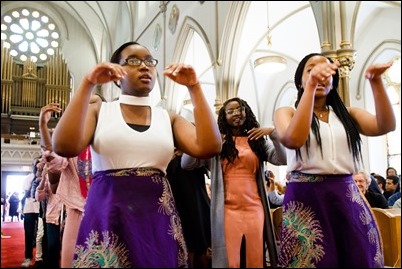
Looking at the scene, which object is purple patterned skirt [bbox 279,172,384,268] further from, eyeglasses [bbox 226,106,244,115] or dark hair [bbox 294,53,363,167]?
eyeglasses [bbox 226,106,244,115]

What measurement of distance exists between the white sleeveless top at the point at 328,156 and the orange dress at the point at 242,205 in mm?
911

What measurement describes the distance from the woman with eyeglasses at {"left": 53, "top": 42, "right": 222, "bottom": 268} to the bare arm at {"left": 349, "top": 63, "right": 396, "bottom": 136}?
51cm

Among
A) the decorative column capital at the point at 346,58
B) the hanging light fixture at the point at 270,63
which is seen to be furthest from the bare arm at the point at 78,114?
the hanging light fixture at the point at 270,63

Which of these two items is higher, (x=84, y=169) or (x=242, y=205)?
(x=84, y=169)

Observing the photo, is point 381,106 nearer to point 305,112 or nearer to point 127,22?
point 305,112

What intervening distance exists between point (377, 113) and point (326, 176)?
0.28 meters

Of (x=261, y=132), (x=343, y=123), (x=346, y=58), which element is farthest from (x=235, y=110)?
(x=346, y=58)

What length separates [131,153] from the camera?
1251 millimetres

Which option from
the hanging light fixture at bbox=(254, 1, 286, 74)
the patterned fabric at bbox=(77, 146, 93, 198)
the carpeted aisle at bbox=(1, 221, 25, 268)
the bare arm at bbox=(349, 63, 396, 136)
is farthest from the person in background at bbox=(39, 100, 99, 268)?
the hanging light fixture at bbox=(254, 1, 286, 74)

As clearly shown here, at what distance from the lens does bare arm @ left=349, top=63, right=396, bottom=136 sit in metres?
1.32

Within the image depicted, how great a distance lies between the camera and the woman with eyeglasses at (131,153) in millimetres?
1159

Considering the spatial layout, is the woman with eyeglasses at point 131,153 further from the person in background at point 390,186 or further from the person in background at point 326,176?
the person in background at point 390,186

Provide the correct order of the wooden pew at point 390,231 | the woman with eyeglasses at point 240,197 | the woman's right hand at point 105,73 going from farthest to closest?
the woman with eyeglasses at point 240,197 < the wooden pew at point 390,231 < the woman's right hand at point 105,73

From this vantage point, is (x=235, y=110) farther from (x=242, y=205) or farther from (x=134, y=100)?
(x=134, y=100)
